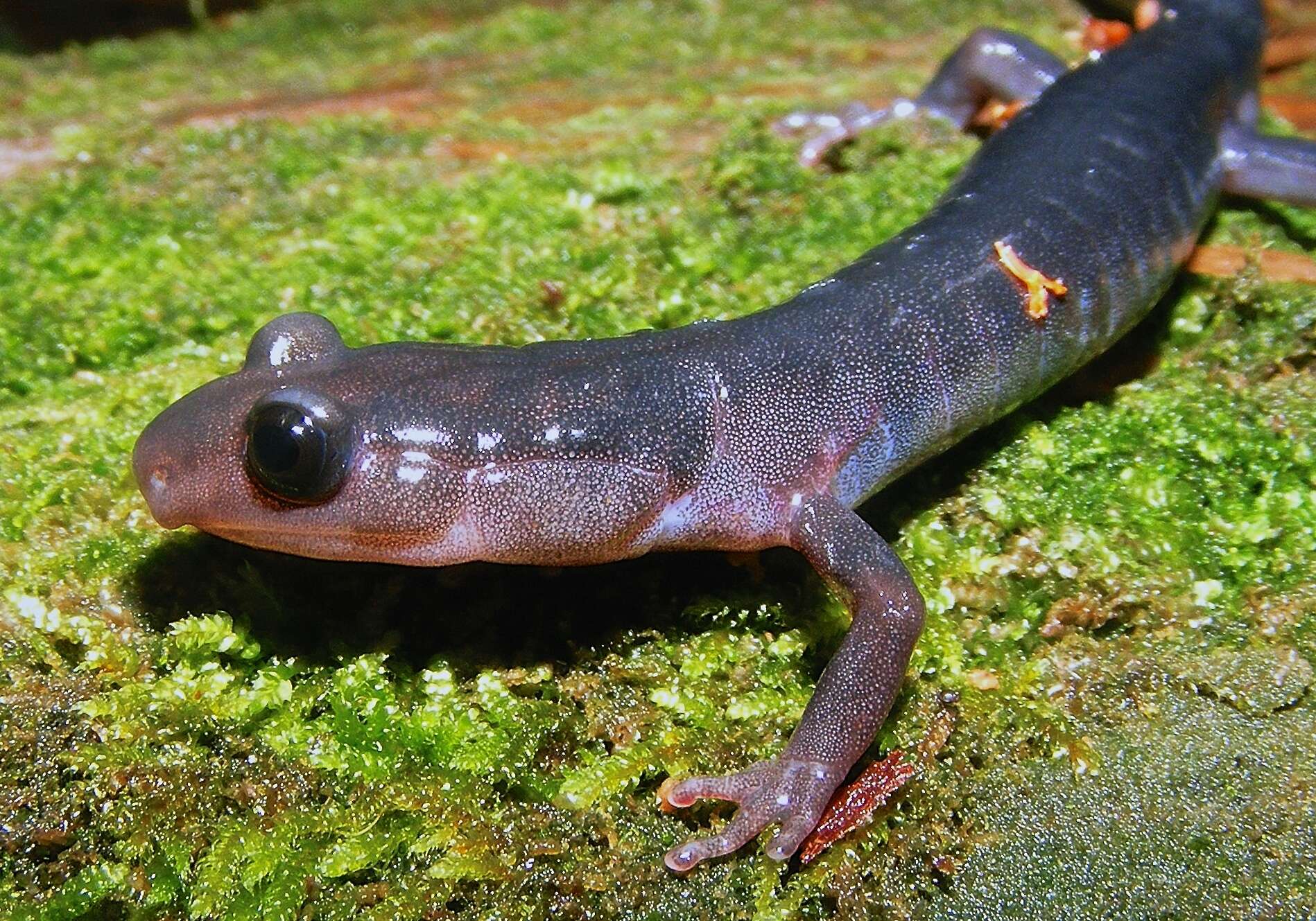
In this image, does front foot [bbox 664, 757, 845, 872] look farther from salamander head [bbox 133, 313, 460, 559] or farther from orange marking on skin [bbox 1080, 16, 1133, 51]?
orange marking on skin [bbox 1080, 16, 1133, 51]

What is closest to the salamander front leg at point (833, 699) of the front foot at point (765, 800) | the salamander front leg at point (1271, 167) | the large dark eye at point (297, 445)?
the front foot at point (765, 800)

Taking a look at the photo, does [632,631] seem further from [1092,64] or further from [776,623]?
[1092,64]

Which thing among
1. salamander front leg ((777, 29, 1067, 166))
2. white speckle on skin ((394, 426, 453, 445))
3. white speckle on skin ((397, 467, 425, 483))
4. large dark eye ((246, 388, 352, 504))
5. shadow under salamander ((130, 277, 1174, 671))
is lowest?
shadow under salamander ((130, 277, 1174, 671))

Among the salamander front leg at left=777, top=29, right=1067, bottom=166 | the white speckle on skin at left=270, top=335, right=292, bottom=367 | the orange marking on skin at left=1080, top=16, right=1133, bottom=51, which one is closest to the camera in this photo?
the white speckle on skin at left=270, top=335, right=292, bottom=367

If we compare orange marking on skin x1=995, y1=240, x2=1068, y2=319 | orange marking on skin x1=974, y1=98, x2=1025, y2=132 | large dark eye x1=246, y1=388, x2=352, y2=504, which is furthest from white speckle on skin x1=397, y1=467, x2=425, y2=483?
orange marking on skin x1=974, y1=98, x2=1025, y2=132

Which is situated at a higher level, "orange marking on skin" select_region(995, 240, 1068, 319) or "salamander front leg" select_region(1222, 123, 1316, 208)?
"orange marking on skin" select_region(995, 240, 1068, 319)

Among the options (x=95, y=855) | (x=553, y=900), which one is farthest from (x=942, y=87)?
(x=95, y=855)
